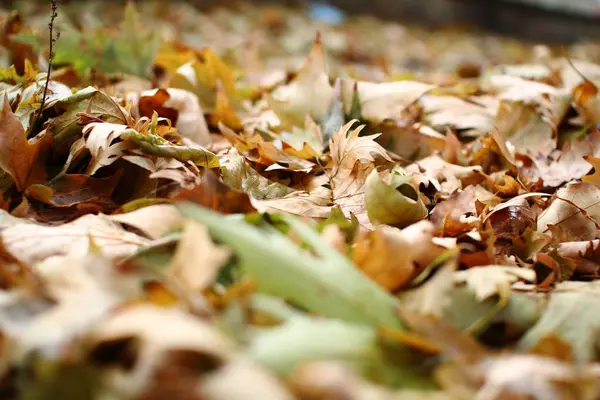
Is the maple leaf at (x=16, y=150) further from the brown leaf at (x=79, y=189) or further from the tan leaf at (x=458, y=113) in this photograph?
the tan leaf at (x=458, y=113)

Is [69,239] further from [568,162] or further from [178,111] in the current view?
[568,162]

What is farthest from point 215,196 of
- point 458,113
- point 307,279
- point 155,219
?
point 458,113

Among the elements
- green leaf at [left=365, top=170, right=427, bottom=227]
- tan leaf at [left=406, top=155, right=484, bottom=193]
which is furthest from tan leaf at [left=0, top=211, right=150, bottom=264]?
tan leaf at [left=406, top=155, right=484, bottom=193]

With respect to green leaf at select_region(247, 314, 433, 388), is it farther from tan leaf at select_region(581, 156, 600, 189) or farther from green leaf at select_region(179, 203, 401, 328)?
tan leaf at select_region(581, 156, 600, 189)

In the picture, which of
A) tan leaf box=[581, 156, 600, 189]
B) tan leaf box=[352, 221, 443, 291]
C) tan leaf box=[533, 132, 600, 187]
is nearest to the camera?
tan leaf box=[352, 221, 443, 291]

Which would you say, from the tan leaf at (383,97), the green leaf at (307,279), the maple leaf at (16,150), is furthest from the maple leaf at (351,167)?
the maple leaf at (16,150)

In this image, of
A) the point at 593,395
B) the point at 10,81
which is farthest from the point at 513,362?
the point at 10,81

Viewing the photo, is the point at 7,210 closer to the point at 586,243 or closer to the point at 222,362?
the point at 222,362
